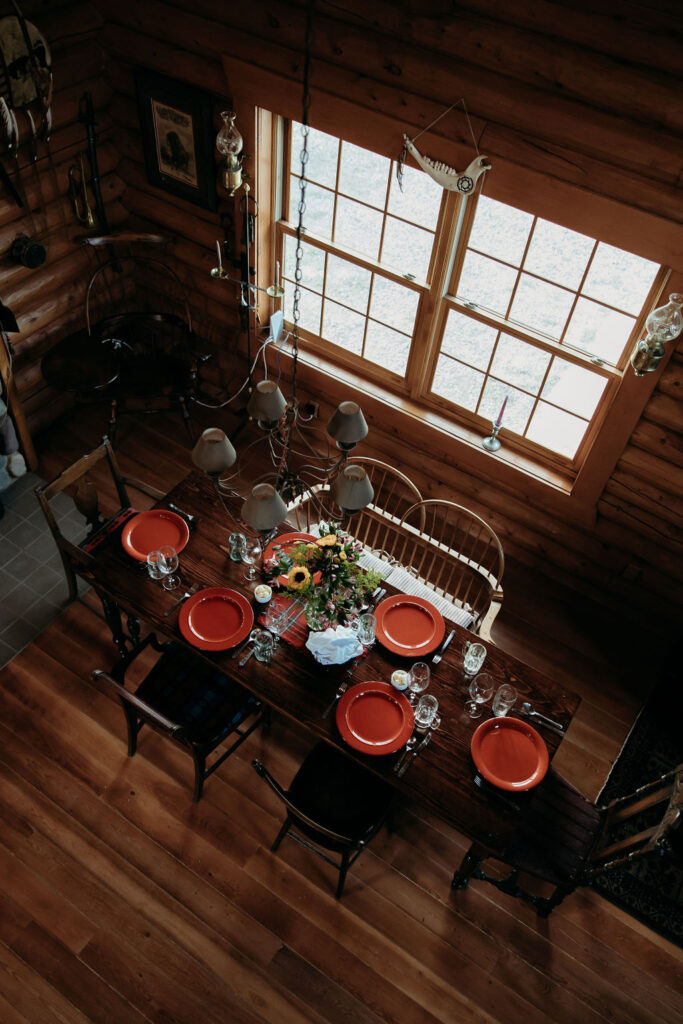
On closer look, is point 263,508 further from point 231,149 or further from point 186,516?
point 231,149

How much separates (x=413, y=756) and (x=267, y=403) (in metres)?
1.60

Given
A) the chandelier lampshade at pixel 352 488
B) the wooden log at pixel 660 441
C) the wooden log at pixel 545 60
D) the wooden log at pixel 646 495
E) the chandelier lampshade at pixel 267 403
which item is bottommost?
the chandelier lampshade at pixel 352 488

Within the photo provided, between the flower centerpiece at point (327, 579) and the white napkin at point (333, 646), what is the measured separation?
45 millimetres

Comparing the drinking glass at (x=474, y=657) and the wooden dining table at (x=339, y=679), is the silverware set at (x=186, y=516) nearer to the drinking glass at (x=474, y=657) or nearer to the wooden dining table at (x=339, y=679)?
the wooden dining table at (x=339, y=679)

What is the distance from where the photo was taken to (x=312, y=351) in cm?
506

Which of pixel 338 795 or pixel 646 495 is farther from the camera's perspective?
pixel 646 495

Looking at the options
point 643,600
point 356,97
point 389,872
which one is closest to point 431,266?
point 356,97

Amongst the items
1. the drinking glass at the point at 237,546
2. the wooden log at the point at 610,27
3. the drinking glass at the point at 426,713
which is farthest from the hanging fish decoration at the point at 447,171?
the drinking glass at the point at 426,713

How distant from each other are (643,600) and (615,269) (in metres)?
1.98

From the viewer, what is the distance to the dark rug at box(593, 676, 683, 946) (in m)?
3.67

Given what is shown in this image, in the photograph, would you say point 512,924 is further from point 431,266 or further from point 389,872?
point 431,266

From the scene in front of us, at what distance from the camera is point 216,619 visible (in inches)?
140

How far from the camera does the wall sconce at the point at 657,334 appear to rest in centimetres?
343

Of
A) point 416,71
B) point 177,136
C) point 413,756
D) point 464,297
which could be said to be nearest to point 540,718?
point 413,756
